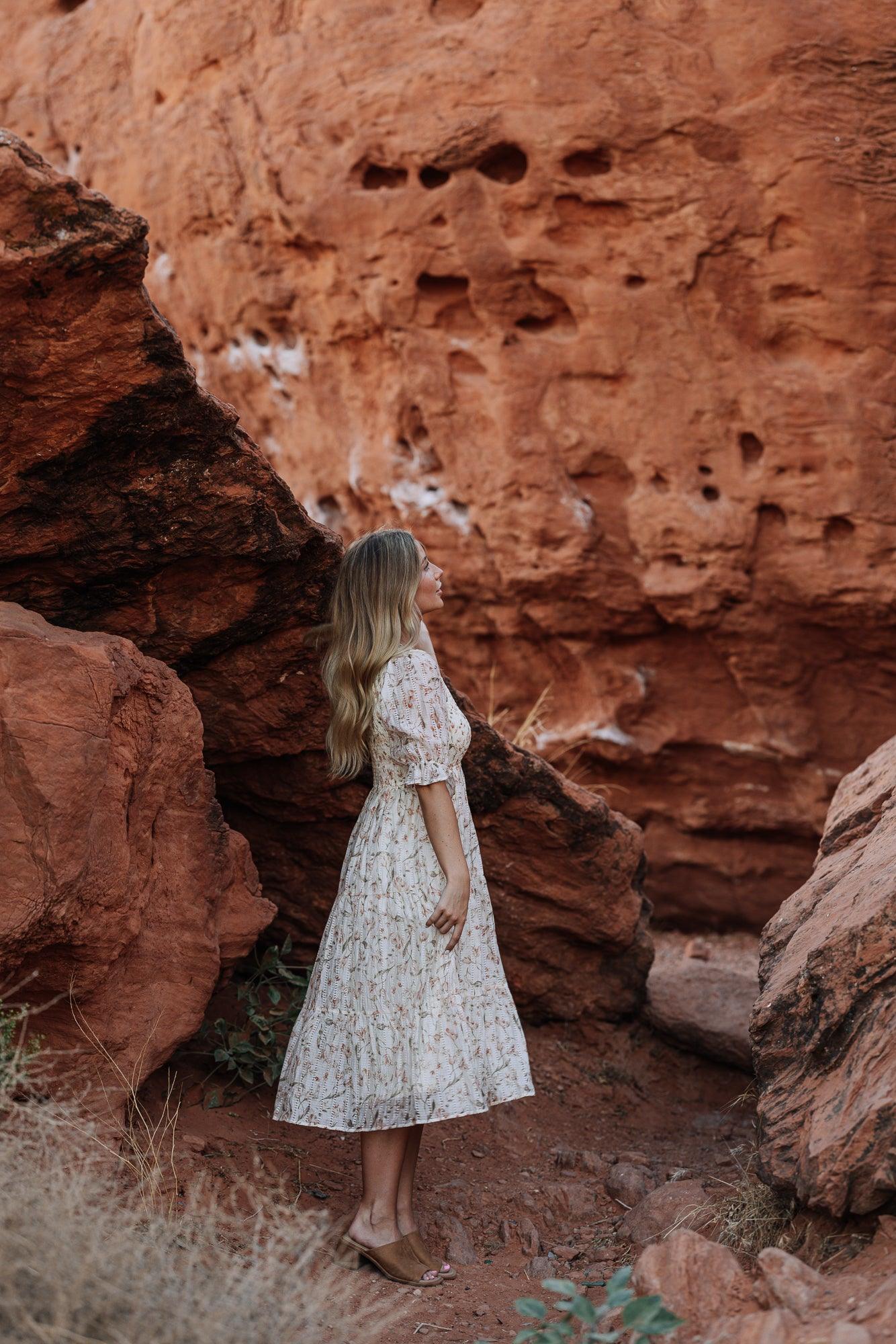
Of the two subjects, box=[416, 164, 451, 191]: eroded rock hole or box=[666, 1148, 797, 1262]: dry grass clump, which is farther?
box=[416, 164, 451, 191]: eroded rock hole

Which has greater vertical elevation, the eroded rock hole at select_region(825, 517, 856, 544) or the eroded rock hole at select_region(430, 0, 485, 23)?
the eroded rock hole at select_region(430, 0, 485, 23)

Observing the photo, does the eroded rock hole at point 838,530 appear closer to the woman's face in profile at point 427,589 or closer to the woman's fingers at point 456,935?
the woman's face in profile at point 427,589

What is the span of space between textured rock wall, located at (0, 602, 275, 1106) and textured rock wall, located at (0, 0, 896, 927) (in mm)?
3769

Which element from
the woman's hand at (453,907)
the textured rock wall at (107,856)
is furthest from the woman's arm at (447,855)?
the textured rock wall at (107,856)

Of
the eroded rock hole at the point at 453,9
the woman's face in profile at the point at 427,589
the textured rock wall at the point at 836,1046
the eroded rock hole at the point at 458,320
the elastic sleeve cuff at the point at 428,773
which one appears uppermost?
the eroded rock hole at the point at 453,9

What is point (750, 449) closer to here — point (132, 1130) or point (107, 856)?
point (107, 856)

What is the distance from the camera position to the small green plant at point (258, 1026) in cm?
416

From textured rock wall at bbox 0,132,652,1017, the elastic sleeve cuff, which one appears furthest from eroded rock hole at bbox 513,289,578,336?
the elastic sleeve cuff

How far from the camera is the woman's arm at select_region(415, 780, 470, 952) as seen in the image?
11.4 feet

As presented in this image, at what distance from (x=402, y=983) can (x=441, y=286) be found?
15.5 feet

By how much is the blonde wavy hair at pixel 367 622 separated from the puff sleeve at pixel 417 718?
3.0 inches

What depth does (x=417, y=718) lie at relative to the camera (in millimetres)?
3512

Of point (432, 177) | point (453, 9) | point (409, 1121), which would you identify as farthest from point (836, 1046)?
point (453, 9)

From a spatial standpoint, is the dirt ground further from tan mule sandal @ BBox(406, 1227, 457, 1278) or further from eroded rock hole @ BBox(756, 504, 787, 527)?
eroded rock hole @ BBox(756, 504, 787, 527)
